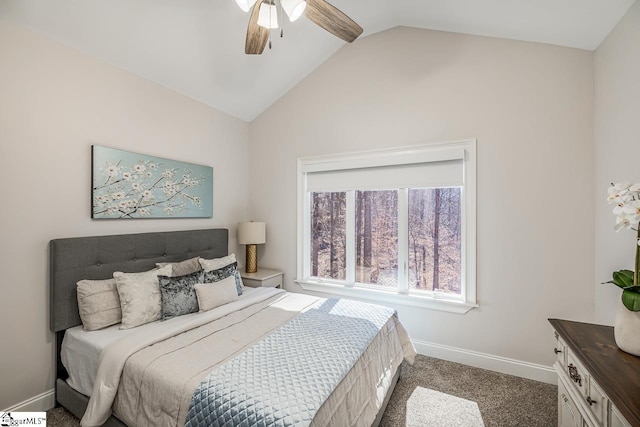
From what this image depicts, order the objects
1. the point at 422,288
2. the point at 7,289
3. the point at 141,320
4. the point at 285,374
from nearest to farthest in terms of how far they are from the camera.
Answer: the point at 285,374, the point at 7,289, the point at 141,320, the point at 422,288

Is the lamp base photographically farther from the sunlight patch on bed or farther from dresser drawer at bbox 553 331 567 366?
dresser drawer at bbox 553 331 567 366

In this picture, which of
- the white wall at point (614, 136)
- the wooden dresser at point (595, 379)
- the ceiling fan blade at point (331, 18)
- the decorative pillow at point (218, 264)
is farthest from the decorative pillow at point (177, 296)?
the white wall at point (614, 136)

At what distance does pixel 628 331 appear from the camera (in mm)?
1168

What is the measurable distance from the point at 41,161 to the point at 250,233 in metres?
1.85

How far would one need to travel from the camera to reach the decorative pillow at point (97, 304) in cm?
191

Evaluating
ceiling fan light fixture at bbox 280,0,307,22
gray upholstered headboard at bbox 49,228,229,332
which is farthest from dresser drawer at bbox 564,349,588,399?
gray upholstered headboard at bbox 49,228,229,332

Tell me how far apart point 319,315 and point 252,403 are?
998 millimetres

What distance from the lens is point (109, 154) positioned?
7.38 feet

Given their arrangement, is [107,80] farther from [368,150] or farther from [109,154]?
[368,150]

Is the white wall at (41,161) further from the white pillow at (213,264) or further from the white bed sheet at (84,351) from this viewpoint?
the white pillow at (213,264)

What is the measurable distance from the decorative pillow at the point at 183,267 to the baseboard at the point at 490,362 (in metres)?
2.23

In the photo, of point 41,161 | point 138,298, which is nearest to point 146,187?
point 41,161

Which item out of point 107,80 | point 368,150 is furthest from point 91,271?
point 368,150

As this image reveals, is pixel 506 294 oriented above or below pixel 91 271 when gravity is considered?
below
